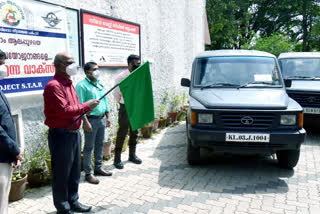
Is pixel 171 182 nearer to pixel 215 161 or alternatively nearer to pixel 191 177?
pixel 191 177

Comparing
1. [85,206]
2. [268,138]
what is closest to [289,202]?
[268,138]

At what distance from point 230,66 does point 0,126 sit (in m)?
4.34

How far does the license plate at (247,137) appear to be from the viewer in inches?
172

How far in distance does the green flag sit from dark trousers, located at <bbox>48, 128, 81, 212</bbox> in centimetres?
89

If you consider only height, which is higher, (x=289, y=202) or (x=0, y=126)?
(x=0, y=126)

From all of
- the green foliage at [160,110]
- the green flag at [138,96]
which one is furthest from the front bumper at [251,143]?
the green foliage at [160,110]

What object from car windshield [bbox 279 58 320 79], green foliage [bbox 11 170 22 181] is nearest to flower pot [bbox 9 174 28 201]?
green foliage [bbox 11 170 22 181]

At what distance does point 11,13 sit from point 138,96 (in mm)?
2082

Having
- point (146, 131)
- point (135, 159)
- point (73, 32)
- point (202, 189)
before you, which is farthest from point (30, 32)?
point (146, 131)

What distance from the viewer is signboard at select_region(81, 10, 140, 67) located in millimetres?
5516

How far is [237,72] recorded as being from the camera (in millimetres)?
5535

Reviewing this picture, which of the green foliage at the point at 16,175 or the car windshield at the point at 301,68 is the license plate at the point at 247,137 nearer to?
the green foliage at the point at 16,175

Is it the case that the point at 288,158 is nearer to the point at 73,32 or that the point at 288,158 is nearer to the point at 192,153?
the point at 192,153

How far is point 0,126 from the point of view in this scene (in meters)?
2.44
